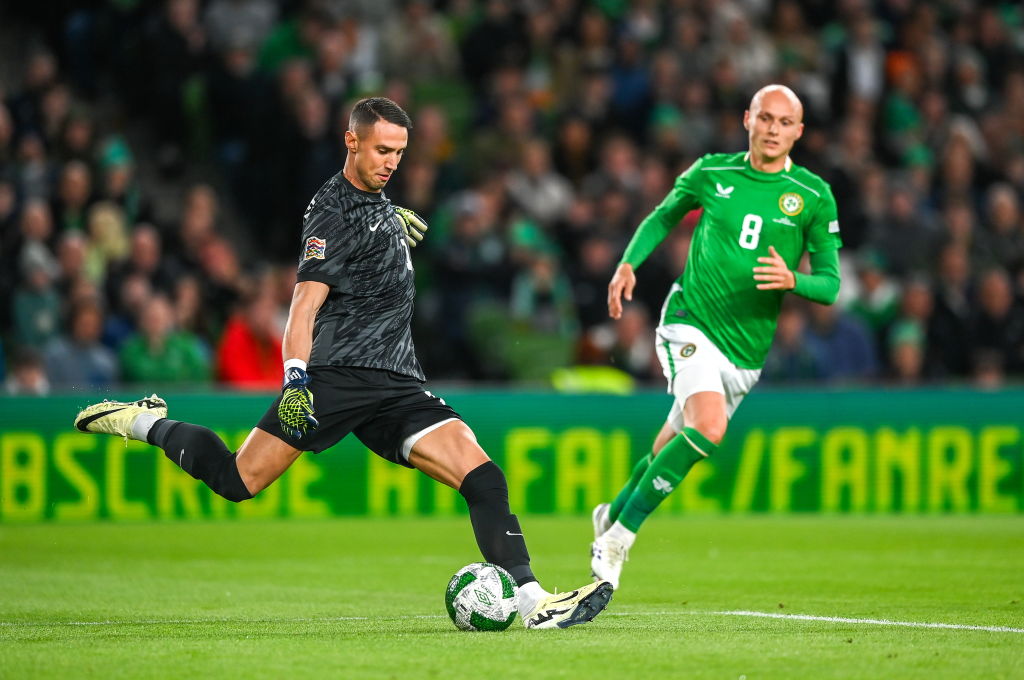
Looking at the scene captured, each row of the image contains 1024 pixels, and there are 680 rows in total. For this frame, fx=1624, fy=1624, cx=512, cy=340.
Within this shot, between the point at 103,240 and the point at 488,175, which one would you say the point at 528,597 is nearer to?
the point at 103,240

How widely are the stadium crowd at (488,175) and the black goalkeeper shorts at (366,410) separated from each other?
7.19 m

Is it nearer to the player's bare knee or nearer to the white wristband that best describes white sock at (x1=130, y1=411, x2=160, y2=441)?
the white wristband

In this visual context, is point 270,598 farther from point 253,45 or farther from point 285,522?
point 253,45

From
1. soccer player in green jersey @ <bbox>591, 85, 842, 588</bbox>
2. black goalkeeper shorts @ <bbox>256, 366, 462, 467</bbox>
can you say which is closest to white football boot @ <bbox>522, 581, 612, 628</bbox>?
black goalkeeper shorts @ <bbox>256, 366, 462, 467</bbox>

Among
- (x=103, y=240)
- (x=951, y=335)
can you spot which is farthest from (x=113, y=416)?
(x=951, y=335)

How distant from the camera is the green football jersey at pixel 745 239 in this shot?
8578mm

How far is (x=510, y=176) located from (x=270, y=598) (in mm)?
9081

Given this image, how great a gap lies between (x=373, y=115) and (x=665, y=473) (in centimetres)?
246

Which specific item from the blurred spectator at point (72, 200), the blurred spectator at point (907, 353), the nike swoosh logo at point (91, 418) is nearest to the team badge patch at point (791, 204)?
the nike swoosh logo at point (91, 418)

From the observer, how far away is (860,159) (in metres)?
18.8

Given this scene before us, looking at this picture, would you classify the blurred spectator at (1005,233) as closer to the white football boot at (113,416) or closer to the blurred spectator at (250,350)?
the blurred spectator at (250,350)

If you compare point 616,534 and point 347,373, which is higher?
point 347,373

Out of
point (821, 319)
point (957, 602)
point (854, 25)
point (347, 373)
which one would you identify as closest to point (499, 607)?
point (347, 373)

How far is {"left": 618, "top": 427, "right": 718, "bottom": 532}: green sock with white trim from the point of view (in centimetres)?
820
